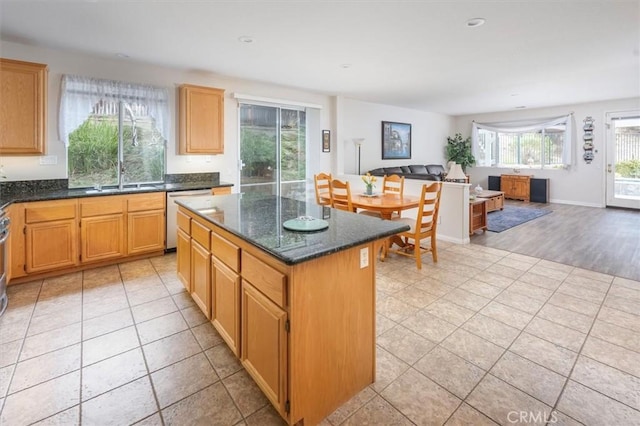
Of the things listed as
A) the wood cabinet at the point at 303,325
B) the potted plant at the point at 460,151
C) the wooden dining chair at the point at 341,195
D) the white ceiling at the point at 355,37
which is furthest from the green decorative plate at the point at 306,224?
the potted plant at the point at 460,151

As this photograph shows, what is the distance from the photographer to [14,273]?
11.0 feet

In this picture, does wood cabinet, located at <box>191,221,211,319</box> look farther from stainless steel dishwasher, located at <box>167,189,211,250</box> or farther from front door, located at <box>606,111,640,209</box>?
front door, located at <box>606,111,640,209</box>

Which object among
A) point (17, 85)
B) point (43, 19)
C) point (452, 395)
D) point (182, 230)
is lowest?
point (452, 395)

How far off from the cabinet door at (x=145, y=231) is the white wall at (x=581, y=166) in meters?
9.39

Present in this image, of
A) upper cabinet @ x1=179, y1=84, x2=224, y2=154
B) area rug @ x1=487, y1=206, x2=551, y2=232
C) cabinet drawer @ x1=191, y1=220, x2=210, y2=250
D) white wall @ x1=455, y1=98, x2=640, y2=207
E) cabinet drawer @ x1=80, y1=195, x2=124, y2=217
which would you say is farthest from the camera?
white wall @ x1=455, y1=98, x2=640, y2=207

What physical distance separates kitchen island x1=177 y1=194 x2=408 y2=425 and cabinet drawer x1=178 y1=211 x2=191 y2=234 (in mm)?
623

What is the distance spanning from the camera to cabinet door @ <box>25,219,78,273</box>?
3418mm

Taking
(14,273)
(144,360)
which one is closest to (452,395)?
(144,360)

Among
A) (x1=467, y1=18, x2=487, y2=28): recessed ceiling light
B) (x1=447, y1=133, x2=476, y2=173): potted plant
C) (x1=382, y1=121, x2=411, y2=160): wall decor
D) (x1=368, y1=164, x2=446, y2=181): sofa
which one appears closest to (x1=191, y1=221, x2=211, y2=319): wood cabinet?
(x1=467, y1=18, x2=487, y2=28): recessed ceiling light

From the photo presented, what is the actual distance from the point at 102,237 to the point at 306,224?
306 cm

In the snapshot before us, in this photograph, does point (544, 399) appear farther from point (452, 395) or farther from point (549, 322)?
point (549, 322)

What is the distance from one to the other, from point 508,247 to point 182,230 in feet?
14.0

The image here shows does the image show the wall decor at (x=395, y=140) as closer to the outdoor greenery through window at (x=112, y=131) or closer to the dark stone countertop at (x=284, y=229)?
the outdoor greenery through window at (x=112, y=131)

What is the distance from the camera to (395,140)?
846cm
